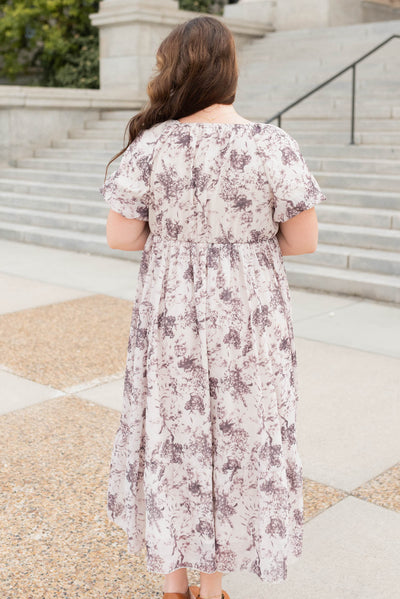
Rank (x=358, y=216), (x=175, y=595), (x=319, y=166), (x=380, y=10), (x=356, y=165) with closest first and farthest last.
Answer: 1. (x=175, y=595)
2. (x=358, y=216)
3. (x=356, y=165)
4. (x=319, y=166)
5. (x=380, y=10)

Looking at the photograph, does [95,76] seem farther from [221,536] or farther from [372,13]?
[221,536]

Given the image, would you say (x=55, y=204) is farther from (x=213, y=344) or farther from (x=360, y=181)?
(x=213, y=344)

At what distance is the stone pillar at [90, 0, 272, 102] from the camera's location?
48.2ft

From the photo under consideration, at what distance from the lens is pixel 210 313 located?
7.68ft

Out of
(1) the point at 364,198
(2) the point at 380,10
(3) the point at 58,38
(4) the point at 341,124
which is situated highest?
(2) the point at 380,10

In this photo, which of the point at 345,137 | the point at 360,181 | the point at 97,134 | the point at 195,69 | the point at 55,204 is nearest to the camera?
the point at 195,69

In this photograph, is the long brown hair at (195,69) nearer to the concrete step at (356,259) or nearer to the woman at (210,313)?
the woman at (210,313)

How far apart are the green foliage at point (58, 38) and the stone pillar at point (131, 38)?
173 inches

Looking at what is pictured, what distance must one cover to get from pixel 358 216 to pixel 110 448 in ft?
17.0

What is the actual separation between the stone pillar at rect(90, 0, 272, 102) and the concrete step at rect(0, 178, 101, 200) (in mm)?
3299

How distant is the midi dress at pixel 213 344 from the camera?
2.29 metres

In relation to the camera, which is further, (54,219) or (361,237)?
(54,219)

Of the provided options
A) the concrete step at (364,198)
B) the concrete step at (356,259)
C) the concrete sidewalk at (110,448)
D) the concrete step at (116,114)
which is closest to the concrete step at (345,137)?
the concrete step at (364,198)

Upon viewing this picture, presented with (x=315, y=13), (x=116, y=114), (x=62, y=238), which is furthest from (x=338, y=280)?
(x=315, y=13)
